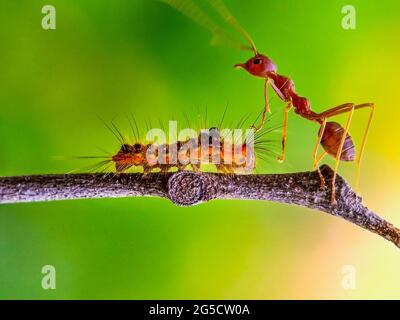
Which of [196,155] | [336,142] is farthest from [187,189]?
[336,142]

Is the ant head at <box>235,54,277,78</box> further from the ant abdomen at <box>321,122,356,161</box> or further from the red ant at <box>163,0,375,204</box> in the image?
the ant abdomen at <box>321,122,356,161</box>

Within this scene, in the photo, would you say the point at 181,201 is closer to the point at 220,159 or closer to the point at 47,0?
the point at 220,159

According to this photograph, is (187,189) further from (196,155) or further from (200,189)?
(196,155)

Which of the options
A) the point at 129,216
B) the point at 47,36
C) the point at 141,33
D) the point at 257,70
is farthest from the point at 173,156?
the point at 47,36

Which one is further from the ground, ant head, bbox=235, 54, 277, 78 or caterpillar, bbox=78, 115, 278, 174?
ant head, bbox=235, 54, 277, 78

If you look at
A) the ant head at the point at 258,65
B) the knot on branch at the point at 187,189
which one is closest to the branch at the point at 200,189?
the knot on branch at the point at 187,189

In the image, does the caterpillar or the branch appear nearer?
the branch

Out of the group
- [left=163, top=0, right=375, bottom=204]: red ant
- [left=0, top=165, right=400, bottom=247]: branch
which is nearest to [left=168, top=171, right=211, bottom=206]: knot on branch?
[left=0, top=165, right=400, bottom=247]: branch
